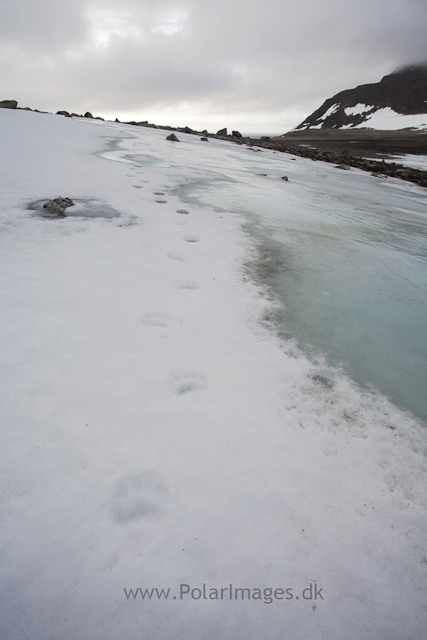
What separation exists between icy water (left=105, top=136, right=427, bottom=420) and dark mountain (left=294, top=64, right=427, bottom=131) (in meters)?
68.4

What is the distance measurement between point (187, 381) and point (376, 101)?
82.0 metres

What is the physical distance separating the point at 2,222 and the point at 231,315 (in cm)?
256

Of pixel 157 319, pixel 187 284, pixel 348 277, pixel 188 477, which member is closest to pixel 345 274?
pixel 348 277

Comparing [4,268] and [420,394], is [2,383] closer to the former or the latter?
[4,268]

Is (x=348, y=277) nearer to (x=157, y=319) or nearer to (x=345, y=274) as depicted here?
(x=345, y=274)

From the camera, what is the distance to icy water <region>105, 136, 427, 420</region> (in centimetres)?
193

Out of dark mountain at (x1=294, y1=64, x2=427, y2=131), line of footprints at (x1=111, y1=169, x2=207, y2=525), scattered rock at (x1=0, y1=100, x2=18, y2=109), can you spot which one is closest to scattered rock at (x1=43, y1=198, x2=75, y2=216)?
line of footprints at (x1=111, y1=169, x2=207, y2=525)

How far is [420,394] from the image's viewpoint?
173 centimetres

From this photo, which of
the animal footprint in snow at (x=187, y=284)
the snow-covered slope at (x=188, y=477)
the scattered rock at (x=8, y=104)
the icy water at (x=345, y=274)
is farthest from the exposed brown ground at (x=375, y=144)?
the snow-covered slope at (x=188, y=477)

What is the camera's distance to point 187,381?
5.30 feet

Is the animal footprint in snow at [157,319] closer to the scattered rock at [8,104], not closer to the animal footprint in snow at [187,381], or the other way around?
the animal footprint in snow at [187,381]

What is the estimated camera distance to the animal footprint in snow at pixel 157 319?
1.96m

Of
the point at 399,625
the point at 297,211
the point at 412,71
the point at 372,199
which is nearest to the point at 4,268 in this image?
the point at 399,625

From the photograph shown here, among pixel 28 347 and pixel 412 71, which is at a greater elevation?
pixel 412 71
